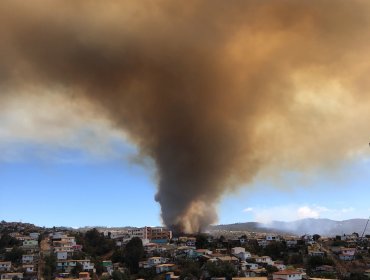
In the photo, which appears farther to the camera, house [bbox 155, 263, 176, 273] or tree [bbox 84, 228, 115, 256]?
tree [bbox 84, 228, 115, 256]


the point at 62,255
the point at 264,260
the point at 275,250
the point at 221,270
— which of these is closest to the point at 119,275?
the point at 221,270

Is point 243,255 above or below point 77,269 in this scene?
above

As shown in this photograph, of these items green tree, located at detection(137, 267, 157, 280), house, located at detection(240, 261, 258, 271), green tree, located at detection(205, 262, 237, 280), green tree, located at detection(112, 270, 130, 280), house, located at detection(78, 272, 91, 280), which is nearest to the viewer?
green tree, located at detection(112, 270, 130, 280)

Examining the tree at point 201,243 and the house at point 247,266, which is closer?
the house at point 247,266

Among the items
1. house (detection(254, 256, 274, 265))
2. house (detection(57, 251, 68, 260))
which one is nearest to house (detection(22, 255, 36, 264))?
house (detection(57, 251, 68, 260))

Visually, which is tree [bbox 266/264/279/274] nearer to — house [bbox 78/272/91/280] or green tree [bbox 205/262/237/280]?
green tree [bbox 205/262/237/280]

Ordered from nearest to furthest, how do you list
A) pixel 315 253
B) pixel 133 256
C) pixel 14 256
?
pixel 133 256 < pixel 14 256 < pixel 315 253

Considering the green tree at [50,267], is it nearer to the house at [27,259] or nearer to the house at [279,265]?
the house at [27,259]

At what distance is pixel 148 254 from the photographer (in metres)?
52.6

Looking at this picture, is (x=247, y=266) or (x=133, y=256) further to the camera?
(x=133, y=256)

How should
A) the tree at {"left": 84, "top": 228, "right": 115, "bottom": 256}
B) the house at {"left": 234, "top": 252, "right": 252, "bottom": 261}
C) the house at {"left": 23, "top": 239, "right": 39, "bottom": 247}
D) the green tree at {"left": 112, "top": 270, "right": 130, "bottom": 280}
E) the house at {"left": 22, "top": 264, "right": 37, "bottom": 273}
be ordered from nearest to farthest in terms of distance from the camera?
the green tree at {"left": 112, "top": 270, "right": 130, "bottom": 280}
the house at {"left": 22, "top": 264, "right": 37, "bottom": 273}
the house at {"left": 234, "top": 252, "right": 252, "bottom": 261}
the tree at {"left": 84, "top": 228, "right": 115, "bottom": 256}
the house at {"left": 23, "top": 239, "right": 39, "bottom": 247}

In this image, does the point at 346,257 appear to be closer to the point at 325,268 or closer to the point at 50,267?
the point at 325,268

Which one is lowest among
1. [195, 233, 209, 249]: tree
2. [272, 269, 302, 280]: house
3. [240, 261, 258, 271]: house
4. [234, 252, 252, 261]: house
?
[272, 269, 302, 280]: house

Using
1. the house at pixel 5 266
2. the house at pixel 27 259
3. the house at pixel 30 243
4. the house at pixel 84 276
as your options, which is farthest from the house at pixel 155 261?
the house at pixel 30 243
